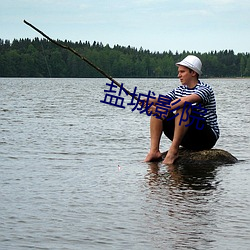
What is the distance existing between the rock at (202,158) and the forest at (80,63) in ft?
302

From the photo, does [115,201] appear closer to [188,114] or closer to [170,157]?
[188,114]

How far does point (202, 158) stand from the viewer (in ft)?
29.2

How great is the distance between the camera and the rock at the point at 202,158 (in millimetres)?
8844

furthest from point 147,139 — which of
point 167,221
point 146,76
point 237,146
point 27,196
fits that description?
point 146,76

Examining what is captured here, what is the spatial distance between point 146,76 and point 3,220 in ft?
604

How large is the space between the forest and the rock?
91.9 metres

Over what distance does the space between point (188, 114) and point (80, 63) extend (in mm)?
143035

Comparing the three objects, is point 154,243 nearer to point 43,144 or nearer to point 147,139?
point 43,144

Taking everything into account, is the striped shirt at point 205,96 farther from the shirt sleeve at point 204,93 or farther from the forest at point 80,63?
the forest at point 80,63

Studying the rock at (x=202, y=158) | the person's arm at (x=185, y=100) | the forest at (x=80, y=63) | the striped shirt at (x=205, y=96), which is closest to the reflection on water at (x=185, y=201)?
the rock at (x=202, y=158)

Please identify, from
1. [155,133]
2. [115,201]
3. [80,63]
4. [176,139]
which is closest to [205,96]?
[176,139]

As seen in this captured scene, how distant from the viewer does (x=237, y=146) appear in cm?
1202

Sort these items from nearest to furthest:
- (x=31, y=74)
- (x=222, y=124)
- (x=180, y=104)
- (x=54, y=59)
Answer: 1. (x=180, y=104)
2. (x=222, y=124)
3. (x=54, y=59)
4. (x=31, y=74)

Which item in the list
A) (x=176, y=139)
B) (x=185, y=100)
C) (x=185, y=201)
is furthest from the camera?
(x=176, y=139)
